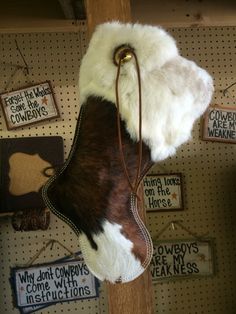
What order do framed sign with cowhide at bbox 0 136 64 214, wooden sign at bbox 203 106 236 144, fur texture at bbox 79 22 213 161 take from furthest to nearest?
wooden sign at bbox 203 106 236 144, framed sign with cowhide at bbox 0 136 64 214, fur texture at bbox 79 22 213 161

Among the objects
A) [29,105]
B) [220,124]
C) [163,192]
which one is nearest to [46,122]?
[29,105]

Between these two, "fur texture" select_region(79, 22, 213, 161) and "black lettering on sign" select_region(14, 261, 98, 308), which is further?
"black lettering on sign" select_region(14, 261, 98, 308)

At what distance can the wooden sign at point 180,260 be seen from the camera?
0.99m

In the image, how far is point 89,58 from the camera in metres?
0.51

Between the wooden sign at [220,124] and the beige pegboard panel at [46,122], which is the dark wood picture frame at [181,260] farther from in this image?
the wooden sign at [220,124]

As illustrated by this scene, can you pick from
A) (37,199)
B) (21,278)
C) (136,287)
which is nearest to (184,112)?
(136,287)

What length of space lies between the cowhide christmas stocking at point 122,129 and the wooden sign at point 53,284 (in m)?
0.46

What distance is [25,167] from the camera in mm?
936

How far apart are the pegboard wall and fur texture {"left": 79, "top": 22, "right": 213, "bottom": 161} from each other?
493mm

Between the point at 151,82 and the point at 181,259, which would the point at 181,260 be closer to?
the point at 181,259

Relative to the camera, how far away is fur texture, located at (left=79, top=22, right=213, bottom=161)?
19.1 inches

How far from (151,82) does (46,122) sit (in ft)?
1.80

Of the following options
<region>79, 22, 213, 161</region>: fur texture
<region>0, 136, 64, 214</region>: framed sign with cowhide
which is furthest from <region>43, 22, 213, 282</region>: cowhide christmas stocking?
<region>0, 136, 64, 214</region>: framed sign with cowhide

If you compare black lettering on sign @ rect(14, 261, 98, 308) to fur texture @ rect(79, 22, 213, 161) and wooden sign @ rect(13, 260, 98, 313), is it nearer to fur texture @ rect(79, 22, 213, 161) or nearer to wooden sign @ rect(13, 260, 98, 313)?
wooden sign @ rect(13, 260, 98, 313)
